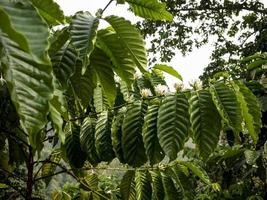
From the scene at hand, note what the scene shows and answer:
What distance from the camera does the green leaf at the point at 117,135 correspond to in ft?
4.89

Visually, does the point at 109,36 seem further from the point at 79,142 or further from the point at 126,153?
the point at 79,142

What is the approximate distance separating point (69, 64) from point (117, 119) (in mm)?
496

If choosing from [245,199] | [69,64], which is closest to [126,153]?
[69,64]

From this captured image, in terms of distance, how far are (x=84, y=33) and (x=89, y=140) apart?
0.72 metres

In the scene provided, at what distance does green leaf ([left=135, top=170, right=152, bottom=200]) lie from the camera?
176 centimetres

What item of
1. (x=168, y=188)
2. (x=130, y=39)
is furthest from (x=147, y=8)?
(x=168, y=188)

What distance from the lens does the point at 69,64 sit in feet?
3.53

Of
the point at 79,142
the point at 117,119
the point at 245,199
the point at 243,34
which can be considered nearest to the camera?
the point at 117,119

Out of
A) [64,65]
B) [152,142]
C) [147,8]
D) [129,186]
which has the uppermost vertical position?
[147,8]

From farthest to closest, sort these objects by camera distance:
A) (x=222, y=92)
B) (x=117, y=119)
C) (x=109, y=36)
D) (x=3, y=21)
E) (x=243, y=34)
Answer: (x=243, y=34) < (x=117, y=119) < (x=222, y=92) < (x=109, y=36) < (x=3, y=21)

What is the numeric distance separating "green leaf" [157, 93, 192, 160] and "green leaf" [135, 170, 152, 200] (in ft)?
1.84

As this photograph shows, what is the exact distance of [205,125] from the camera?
4.05 feet

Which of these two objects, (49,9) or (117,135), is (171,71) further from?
(49,9)

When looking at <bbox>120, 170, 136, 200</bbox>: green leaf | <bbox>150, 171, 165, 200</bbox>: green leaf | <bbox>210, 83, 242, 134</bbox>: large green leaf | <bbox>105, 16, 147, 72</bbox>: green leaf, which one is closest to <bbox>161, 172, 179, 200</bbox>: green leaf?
<bbox>150, 171, 165, 200</bbox>: green leaf
